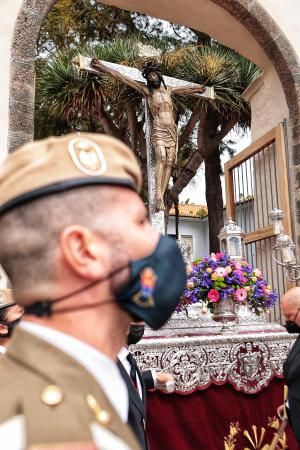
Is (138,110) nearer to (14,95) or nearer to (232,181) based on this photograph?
(232,181)

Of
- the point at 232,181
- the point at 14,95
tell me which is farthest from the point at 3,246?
the point at 232,181

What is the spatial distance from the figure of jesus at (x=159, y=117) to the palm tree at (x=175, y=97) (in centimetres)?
480

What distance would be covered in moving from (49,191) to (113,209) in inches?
4.6

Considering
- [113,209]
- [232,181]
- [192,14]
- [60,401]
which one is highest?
[192,14]

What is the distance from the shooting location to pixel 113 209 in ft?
2.88

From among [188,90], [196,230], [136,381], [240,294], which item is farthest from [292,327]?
[196,230]

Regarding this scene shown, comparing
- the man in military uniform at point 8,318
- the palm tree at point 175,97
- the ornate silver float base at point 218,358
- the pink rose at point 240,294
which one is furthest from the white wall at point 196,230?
the man in military uniform at point 8,318

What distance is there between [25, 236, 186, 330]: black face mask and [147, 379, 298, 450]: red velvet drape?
2.31 m

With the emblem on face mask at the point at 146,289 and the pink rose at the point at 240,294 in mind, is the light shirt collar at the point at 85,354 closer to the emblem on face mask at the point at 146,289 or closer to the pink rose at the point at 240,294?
the emblem on face mask at the point at 146,289

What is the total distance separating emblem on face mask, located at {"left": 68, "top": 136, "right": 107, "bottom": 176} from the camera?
2.87 feet

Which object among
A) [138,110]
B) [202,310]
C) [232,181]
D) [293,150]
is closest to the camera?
[202,310]

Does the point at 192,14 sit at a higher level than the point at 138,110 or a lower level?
lower

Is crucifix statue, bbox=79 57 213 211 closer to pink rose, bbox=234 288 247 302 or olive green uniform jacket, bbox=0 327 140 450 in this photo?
pink rose, bbox=234 288 247 302

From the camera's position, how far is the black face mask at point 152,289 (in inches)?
33.9
